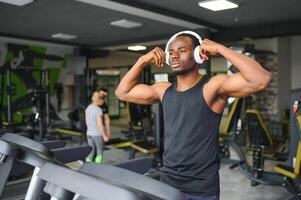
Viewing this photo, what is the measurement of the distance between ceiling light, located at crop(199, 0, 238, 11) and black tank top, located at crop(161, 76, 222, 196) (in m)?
3.45

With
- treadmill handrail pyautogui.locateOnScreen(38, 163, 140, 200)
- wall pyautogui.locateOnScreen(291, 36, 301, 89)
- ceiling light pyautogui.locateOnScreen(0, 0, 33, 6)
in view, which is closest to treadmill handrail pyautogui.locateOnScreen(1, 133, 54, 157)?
treadmill handrail pyautogui.locateOnScreen(38, 163, 140, 200)

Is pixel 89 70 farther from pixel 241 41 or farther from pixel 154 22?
pixel 241 41

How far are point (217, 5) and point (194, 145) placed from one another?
3.85 metres

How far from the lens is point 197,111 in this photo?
4.72 feet

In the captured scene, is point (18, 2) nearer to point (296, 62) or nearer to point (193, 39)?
point (193, 39)

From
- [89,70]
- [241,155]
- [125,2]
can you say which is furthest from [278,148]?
[89,70]

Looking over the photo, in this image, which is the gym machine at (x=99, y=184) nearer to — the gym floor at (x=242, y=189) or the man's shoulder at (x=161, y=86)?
the man's shoulder at (x=161, y=86)

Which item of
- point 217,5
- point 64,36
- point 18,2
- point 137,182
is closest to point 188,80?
point 137,182

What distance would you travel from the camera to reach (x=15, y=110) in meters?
8.62

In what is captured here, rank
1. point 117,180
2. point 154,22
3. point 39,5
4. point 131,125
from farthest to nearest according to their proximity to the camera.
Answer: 1. point 131,125
2. point 154,22
3. point 39,5
4. point 117,180

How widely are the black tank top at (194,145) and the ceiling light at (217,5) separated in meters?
3.45

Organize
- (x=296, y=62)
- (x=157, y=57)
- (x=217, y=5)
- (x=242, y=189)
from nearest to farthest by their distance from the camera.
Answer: (x=157, y=57)
(x=242, y=189)
(x=217, y=5)
(x=296, y=62)

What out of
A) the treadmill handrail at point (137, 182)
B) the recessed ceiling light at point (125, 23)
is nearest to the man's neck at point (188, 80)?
the treadmill handrail at point (137, 182)

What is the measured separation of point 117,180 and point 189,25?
222 inches
